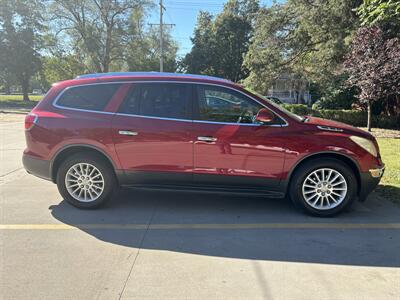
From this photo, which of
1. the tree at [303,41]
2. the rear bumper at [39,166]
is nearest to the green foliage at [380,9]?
the rear bumper at [39,166]

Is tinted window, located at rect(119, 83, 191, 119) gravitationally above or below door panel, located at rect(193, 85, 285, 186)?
above

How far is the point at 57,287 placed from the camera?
336 cm

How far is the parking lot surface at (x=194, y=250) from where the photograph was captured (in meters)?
3.36

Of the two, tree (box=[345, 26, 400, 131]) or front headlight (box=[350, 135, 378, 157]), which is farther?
tree (box=[345, 26, 400, 131])

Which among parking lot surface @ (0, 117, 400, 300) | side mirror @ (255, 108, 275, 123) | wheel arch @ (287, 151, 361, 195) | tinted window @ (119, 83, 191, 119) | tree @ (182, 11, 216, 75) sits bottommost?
parking lot surface @ (0, 117, 400, 300)

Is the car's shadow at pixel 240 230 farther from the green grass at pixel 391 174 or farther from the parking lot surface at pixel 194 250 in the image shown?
the green grass at pixel 391 174

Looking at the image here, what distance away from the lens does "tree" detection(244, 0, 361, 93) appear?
60.6 feet

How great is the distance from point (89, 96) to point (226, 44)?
47.3 meters

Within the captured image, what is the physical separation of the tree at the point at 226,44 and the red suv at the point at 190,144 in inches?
1758

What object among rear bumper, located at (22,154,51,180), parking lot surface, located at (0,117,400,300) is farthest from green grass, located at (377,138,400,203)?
rear bumper, located at (22,154,51,180)

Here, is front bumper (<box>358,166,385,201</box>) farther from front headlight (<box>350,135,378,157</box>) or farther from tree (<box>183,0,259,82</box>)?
tree (<box>183,0,259,82</box>)

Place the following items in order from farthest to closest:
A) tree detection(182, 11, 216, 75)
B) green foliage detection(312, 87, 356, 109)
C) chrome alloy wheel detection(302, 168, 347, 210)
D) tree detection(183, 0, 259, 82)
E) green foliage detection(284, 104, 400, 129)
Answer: tree detection(182, 11, 216, 75)
tree detection(183, 0, 259, 82)
green foliage detection(312, 87, 356, 109)
green foliage detection(284, 104, 400, 129)
chrome alloy wheel detection(302, 168, 347, 210)

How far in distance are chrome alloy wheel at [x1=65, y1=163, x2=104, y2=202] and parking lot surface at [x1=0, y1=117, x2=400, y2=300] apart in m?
0.27

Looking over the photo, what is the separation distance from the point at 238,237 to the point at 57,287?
205 cm
